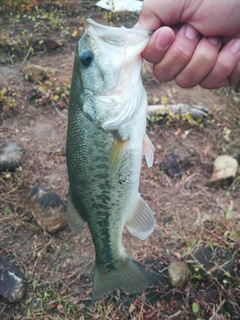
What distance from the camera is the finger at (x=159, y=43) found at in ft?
5.62

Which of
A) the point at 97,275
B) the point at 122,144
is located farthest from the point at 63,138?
the point at 122,144

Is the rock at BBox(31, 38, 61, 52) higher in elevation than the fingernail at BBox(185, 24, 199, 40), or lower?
lower

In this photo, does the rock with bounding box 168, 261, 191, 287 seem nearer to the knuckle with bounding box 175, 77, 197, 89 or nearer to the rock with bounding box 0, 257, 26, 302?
the rock with bounding box 0, 257, 26, 302

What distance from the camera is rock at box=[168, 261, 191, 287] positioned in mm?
2914

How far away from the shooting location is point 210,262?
3.01 m

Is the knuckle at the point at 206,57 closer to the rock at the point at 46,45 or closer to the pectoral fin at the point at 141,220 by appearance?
the pectoral fin at the point at 141,220

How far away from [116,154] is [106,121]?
0.15 meters

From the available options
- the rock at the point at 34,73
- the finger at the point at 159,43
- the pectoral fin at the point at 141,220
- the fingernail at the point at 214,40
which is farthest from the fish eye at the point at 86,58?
the rock at the point at 34,73

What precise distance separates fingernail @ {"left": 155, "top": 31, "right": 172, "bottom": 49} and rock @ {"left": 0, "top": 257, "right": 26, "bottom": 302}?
2024 millimetres

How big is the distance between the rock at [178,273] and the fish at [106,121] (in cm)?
123

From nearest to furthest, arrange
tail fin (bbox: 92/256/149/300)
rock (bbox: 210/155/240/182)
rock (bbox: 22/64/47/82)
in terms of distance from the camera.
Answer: tail fin (bbox: 92/256/149/300)
rock (bbox: 210/155/240/182)
rock (bbox: 22/64/47/82)

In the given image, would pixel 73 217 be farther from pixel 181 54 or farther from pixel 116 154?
pixel 181 54

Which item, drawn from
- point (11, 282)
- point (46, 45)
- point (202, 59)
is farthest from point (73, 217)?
point (46, 45)

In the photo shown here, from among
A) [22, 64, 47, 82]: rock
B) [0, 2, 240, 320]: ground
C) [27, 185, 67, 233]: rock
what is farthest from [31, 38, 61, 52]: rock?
[27, 185, 67, 233]: rock
